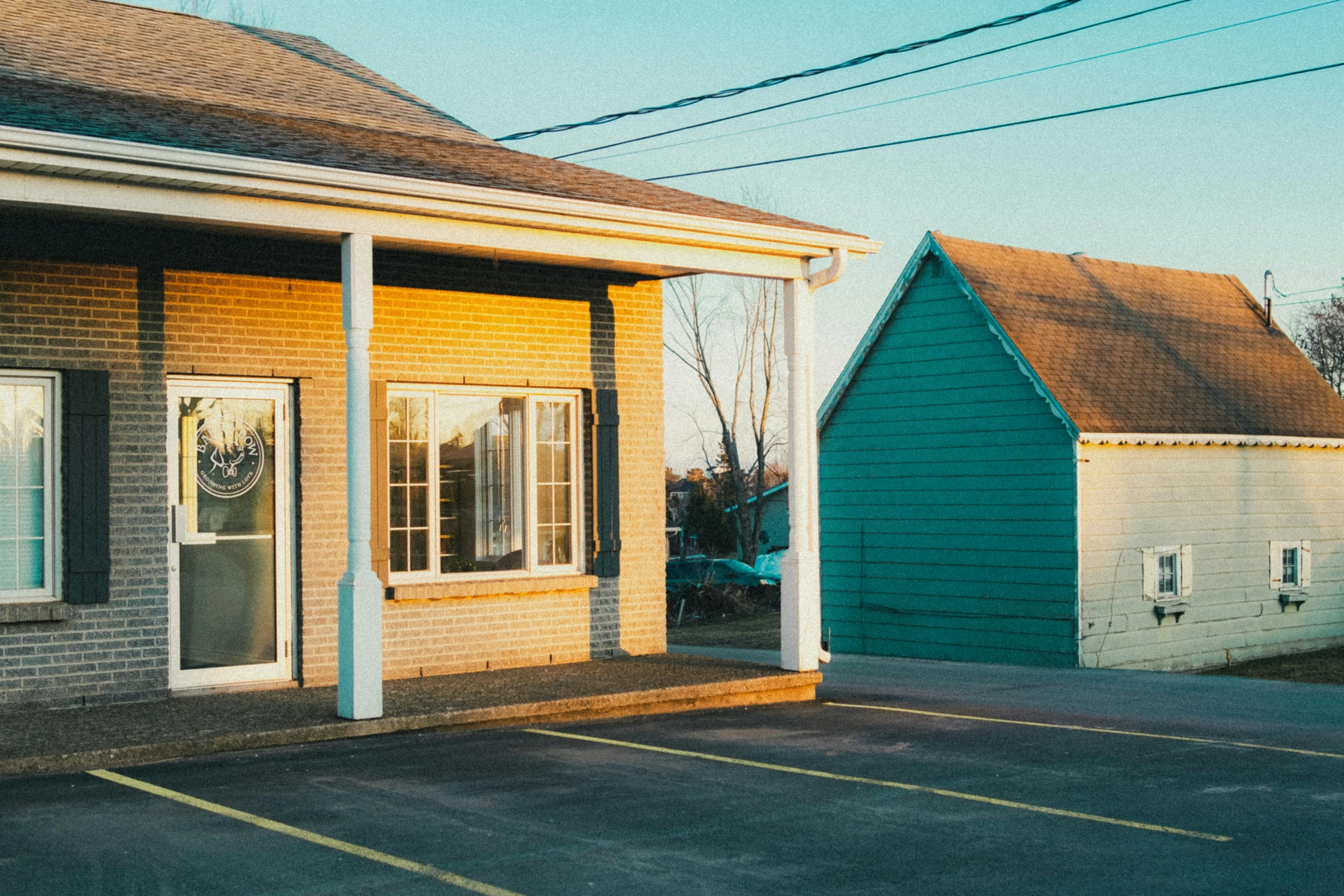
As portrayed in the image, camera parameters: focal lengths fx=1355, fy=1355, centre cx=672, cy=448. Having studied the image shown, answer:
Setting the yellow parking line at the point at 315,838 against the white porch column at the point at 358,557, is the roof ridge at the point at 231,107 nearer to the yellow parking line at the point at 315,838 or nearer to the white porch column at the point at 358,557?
the white porch column at the point at 358,557

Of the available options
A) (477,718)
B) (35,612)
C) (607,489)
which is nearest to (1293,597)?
(607,489)

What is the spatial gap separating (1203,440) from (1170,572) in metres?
1.93

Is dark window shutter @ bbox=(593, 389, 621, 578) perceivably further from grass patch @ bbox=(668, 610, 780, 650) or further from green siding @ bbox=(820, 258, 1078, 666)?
grass patch @ bbox=(668, 610, 780, 650)

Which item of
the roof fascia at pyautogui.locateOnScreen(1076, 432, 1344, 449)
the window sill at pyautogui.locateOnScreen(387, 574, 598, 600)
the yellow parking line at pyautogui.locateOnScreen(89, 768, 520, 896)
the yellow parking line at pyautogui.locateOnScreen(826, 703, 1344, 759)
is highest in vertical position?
the roof fascia at pyautogui.locateOnScreen(1076, 432, 1344, 449)

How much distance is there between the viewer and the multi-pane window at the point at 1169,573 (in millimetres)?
18797

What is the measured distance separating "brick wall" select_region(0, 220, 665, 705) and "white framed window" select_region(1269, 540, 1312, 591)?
12143mm

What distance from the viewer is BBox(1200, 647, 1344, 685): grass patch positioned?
17.7 metres

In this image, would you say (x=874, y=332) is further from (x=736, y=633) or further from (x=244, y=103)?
(x=244, y=103)

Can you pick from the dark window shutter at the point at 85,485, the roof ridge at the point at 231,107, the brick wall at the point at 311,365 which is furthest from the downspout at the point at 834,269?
the dark window shutter at the point at 85,485

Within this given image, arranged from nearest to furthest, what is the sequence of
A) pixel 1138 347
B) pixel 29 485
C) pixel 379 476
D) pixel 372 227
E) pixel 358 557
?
1. pixel 358 557
2. pixel 372 227
3. pixel 29 485
4. pixel 379 476
5. pixel 1138 347

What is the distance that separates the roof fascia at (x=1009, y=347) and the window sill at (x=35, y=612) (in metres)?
12.2

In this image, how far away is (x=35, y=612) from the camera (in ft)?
31.1

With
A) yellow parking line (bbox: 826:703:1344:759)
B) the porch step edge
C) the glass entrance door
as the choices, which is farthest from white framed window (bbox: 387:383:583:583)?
yellow parking line (bbox: 826:703:1344:759)

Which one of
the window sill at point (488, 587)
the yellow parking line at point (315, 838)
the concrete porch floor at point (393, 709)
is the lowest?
the yellow parking line at point (315, 838)
